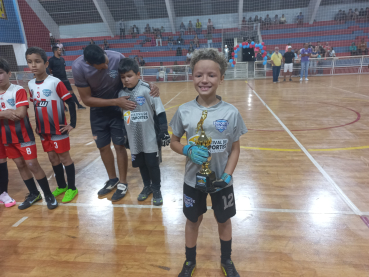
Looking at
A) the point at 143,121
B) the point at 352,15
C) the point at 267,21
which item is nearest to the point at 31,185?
the point at 143,121

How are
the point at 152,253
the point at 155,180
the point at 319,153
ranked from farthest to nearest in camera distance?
the point at 319,153 → the point at 155,180 → the point at 152,253

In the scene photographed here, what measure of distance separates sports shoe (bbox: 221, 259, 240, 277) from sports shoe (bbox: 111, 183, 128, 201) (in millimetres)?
1443

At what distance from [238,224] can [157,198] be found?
2.87ft

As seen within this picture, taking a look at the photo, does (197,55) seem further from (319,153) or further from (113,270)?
(319,153)

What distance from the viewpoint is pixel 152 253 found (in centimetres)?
187

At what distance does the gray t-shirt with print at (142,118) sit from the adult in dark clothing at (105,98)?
6 cm

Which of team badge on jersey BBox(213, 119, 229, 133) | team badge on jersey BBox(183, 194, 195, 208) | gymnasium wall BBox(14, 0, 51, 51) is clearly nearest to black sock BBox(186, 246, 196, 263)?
team badge on jersey BBox(183, 194, 195, 208)

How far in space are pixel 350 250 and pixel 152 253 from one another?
1.51m

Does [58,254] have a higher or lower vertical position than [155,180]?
lower

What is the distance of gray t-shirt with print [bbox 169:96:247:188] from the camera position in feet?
4.58

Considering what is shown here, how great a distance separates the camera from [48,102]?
8.00ft

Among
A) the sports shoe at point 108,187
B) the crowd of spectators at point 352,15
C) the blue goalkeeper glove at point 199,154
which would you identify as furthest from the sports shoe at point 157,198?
the crowd of spectators at point 352,15

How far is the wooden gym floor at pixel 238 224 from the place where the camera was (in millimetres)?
1752

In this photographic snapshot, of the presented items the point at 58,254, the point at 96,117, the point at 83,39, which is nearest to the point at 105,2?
the point at 83,39
